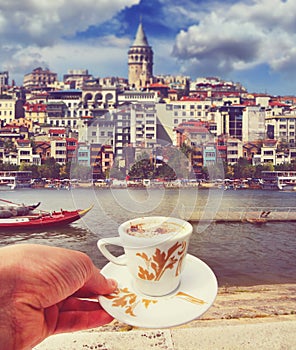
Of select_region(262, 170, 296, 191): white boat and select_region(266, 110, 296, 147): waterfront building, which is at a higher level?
select_region(266, 110, 296, 147): waterfront building

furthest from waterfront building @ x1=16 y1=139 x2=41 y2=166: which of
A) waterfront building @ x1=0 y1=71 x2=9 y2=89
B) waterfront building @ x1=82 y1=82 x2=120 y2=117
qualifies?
waterfront building @ x1=0 y1=71 x2=9 y2=89

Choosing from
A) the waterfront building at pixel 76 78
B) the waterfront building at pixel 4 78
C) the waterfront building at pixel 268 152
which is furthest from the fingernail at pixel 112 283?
the waterfront building at pixel 4 78

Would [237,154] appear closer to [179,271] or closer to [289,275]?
[289,275]

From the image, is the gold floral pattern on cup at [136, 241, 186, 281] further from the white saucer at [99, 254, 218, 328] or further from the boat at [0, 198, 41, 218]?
the boat at [0, 198, 41, 218]

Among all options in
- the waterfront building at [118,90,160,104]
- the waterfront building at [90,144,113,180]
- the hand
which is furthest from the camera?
the waterfront building at [118,90,160,104]

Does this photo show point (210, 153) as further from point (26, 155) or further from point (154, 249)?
point (26, 155)

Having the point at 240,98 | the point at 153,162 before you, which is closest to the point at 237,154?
the point at 240,98

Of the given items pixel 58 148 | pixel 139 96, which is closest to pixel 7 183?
pixel 58 148
